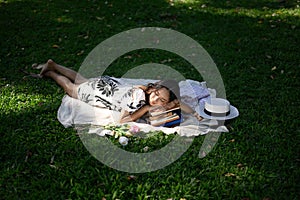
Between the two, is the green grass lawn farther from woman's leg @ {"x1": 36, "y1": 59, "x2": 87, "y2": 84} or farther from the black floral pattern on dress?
the black floral pattern on dress

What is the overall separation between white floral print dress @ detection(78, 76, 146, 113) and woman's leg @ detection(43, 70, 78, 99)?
139 millimetres

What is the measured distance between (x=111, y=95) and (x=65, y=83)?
2.90 feet

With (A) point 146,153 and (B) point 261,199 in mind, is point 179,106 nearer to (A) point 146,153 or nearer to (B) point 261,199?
(A) point 146,153

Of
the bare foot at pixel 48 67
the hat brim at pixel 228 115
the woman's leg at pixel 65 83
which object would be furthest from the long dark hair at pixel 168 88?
the bare foot at pixel 48 67

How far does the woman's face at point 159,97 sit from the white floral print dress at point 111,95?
0.12 m

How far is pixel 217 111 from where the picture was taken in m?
3.89


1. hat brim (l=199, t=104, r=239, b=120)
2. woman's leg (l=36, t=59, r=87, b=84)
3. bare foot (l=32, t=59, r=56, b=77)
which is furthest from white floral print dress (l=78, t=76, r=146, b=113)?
Answer: bare foot (l=32, t=59, r=56, b=77)

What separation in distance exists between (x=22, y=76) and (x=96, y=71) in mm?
1138

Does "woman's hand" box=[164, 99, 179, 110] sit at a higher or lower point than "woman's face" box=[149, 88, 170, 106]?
lower

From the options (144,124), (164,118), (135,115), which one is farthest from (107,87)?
(164,118)

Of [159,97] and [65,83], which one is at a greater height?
[159,97]

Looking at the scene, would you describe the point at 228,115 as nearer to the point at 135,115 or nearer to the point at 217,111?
the point at 217,111

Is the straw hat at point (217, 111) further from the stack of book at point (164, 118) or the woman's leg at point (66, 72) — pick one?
the woman's leg at point (66, 72)

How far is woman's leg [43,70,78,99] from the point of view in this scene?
4.58m
